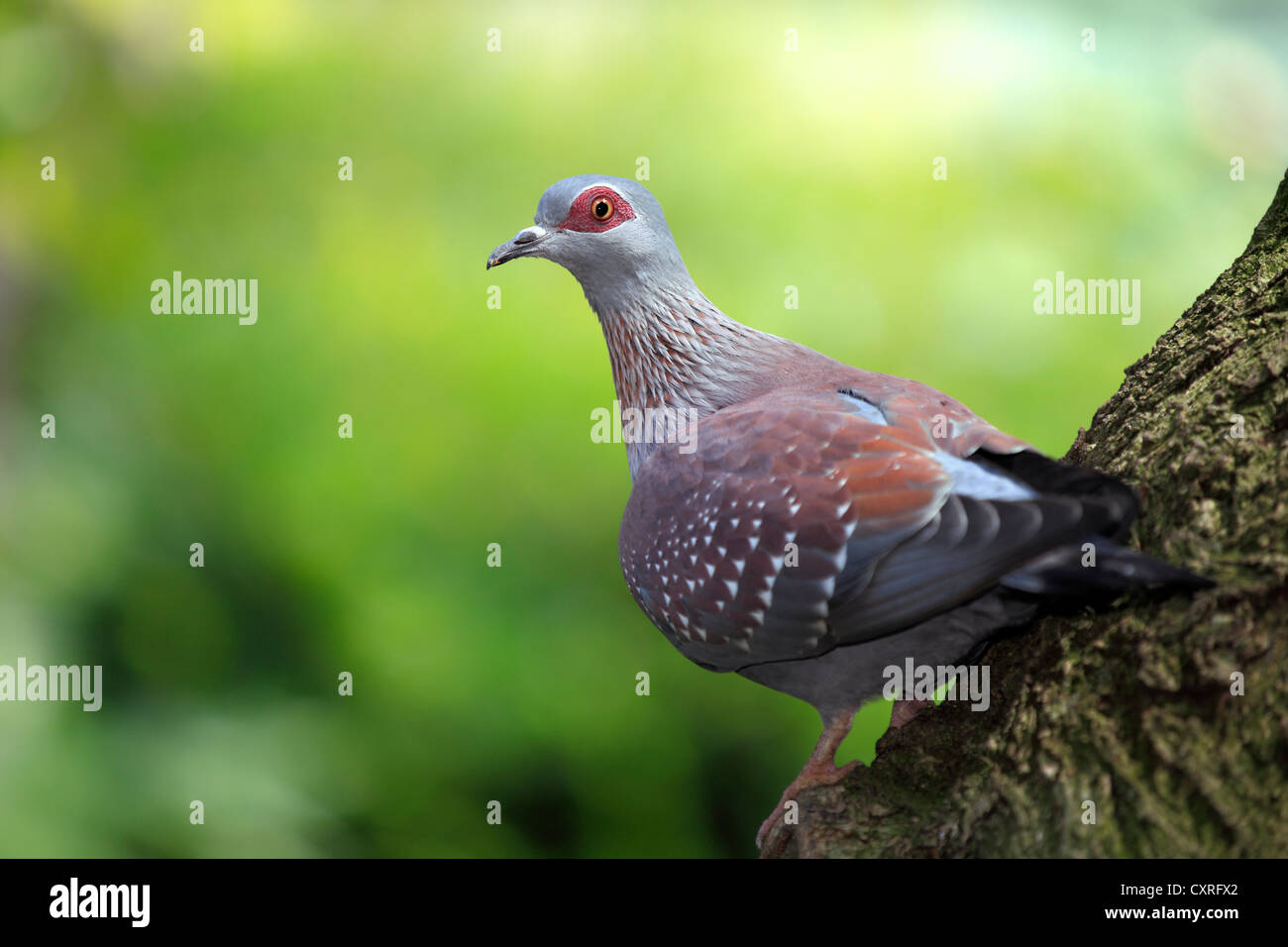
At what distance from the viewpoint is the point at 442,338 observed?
7023 millimetres

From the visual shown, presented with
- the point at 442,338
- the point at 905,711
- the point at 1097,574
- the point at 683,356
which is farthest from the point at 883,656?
the point at 442,338

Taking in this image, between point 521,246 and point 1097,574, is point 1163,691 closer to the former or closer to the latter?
point 1097,574

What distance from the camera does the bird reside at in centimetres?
276

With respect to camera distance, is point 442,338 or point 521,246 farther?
point 442,338

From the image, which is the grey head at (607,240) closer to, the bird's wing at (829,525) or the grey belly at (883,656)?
the bird's wing at (829,525)

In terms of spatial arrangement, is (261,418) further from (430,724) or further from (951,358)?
(951,358)

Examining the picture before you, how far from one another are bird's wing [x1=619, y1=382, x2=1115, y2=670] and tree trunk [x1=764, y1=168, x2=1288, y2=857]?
0.96 feet

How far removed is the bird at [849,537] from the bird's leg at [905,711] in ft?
0.04

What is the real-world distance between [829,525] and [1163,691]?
1013mm

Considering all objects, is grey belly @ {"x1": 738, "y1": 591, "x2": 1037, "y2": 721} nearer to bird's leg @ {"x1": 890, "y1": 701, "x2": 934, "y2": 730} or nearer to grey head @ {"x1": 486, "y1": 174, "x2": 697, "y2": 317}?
bird's leg @ {"x1": 890, "y1": 701, "x2": 934, "y2": 730}

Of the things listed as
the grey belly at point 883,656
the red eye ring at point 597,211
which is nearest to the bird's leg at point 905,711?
the grey belly at point 883,656

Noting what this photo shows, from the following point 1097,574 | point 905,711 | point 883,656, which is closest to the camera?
point 1097,574
